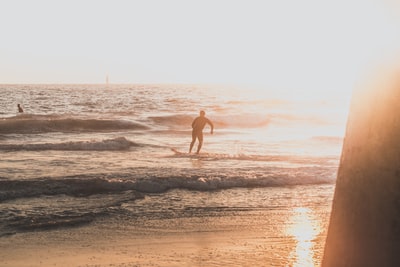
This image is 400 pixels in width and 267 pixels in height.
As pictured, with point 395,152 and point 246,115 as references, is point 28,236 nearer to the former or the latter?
point 395,152

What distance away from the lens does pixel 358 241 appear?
2.40 metres

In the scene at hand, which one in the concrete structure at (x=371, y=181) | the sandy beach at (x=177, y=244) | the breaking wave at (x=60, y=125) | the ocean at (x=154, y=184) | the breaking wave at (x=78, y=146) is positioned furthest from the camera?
the breaking wave at (x=60, y=125)

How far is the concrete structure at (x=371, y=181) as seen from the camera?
7.36 feet

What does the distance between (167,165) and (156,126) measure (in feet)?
70.6

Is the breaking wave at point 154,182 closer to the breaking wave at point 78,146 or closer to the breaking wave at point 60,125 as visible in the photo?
the breaking wave at point 78,146

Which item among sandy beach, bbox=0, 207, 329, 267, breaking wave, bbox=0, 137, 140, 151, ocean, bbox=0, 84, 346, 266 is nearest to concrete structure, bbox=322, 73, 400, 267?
sandy beach, bbox=0, 207, 329, 267

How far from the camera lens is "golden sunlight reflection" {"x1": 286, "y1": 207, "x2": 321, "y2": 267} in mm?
6305

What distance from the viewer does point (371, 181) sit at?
2.32 m

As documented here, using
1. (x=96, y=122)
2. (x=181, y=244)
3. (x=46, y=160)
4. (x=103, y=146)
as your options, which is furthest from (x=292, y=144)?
(x=181, y=244)

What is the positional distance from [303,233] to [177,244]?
6.59 feet

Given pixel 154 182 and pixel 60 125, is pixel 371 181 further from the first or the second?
pixel 60 125

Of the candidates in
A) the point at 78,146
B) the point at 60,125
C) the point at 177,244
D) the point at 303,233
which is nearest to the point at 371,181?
the point at 177,244

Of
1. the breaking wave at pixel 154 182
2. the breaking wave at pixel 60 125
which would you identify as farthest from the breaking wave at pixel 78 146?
the breaking wave at pixel 60 125

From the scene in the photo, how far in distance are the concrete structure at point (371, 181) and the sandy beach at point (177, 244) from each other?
3811 millimetres
